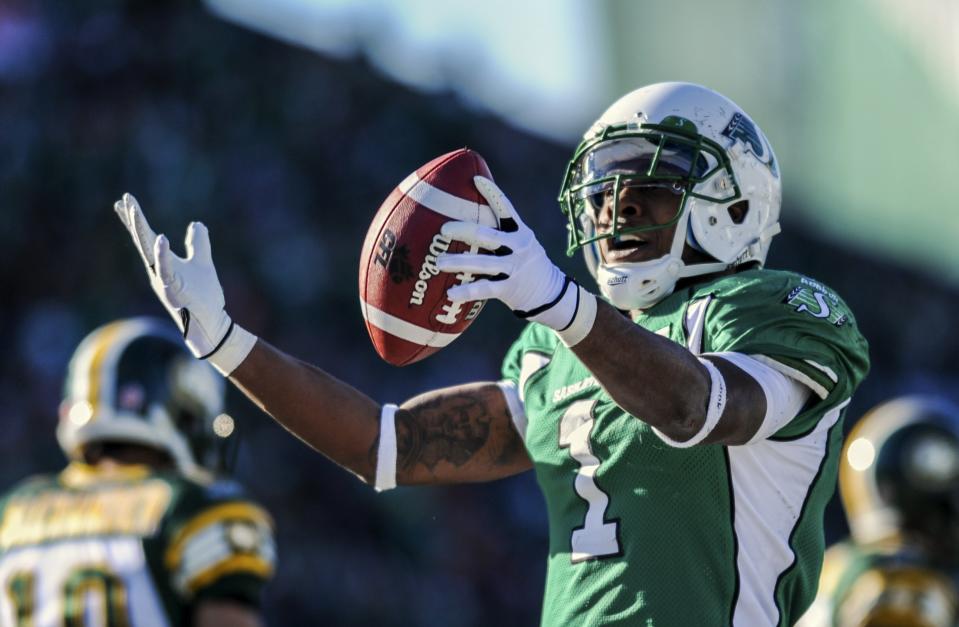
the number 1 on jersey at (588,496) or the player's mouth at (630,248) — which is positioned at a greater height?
the player's mouth at (630,248)

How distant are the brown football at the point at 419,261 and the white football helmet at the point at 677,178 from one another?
1.06 feet

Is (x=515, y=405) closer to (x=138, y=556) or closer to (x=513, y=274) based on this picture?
(x=513, y=274)

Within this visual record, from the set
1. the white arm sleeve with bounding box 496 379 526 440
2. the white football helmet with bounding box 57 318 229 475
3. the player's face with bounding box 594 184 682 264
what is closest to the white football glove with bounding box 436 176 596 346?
the player's face with bounding box 594 184 682 264

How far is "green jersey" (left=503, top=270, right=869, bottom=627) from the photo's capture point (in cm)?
300

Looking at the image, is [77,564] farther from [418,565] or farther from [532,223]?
[532,223]

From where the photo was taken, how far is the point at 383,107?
11.9 meters

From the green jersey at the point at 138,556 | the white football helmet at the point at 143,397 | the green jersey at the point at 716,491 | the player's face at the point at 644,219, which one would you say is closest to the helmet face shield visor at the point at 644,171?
the player's face at the point at 644,219

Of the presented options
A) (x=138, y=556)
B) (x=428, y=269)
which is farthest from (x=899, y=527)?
(x=428, y=269)

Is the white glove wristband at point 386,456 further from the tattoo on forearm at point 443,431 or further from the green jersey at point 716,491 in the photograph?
the green jersey at point 716,491

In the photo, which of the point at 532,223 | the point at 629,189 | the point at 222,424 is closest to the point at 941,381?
the point at 532,223

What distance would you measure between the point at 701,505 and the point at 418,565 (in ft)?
21.9

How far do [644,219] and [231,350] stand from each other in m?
0.90

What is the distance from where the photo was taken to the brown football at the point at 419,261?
298 centimetres

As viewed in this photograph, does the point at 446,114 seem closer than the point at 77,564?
No
